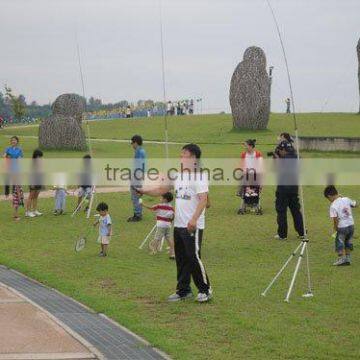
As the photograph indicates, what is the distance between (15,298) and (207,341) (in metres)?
2.95

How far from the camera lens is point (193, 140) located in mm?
39938

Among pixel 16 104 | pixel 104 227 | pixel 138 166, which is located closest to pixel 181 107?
pixel 16 104

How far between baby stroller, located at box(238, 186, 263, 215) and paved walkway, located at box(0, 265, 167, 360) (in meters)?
8.51

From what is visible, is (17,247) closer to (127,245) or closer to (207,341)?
Result: (127,245)

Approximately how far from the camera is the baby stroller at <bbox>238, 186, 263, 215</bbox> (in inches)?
712

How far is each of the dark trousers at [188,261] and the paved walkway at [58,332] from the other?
1.26m

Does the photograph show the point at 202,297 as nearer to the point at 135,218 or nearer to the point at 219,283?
the point at 219,283

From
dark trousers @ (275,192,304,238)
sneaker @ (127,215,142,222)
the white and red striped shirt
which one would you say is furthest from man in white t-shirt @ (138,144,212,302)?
sneaker @ (127,215,142,222)

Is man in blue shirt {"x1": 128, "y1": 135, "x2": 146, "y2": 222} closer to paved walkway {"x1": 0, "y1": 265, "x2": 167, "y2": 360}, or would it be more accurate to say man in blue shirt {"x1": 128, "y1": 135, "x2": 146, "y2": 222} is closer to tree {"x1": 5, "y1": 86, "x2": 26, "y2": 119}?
paved walkway {"x1": 0, "y1": 265, "x2": 167, "y2": 360}

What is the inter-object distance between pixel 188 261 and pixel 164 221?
3.32 m

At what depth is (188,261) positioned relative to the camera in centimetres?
971

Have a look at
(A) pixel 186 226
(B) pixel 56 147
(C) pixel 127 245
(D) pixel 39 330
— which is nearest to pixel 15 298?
(D) pixel 39 330

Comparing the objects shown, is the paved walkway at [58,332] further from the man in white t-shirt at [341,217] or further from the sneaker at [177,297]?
the man in white t-shirt at [341,217]

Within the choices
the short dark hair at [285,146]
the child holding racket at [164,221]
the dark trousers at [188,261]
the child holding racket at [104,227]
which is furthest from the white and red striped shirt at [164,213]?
the dark trousers at [188,261]
